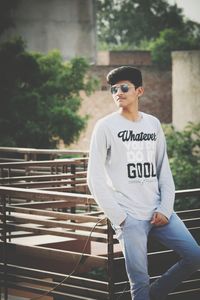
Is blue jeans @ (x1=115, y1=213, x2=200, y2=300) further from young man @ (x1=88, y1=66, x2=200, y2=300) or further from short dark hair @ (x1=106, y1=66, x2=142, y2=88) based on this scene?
short dark hair @ (x1=106, y1=66, x2=142, y2=88)

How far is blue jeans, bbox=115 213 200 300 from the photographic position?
5.18 meters

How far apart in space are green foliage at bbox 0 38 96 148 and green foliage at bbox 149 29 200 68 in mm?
15768

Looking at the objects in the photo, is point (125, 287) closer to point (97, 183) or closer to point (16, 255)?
point (97, 183)

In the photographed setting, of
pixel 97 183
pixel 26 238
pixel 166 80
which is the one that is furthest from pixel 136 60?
pixel 97 183

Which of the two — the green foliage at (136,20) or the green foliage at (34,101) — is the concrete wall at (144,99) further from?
the green foliage at (136,20)

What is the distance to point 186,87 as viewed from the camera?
3406 centimetres

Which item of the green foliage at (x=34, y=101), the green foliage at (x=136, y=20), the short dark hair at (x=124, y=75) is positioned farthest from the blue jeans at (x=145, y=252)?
the green foliage at (x=136, y=20)

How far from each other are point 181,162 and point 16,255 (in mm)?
18844

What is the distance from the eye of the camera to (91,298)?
6.18 metres

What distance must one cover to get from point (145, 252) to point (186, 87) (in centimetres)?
2925

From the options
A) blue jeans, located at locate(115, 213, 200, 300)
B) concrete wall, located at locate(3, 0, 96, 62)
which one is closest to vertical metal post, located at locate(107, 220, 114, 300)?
blue jeans, located at locate(115, 213, 200, 300)

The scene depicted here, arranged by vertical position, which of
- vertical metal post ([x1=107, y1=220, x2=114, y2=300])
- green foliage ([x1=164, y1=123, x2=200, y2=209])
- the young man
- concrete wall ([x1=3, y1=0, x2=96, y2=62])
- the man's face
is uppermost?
concrete wall ([x1=3, y1=0, x2=96, y2=62])

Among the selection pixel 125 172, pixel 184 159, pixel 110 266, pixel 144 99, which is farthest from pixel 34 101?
pixel 125 172

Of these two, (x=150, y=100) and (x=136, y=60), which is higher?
(x=136, y=60)
